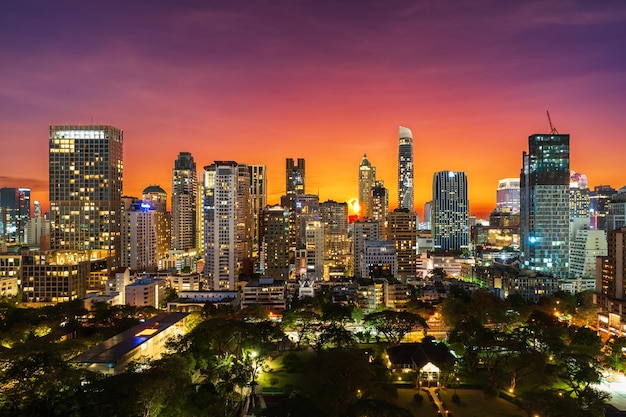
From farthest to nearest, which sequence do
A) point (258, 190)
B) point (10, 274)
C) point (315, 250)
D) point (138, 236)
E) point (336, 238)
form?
point (258, 190) < point (336, 238) < point (315, 250) < point (138, 236) < point (10, 274)

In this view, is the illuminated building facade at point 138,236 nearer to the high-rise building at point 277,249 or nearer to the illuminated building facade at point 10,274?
the illuminated building facade at point 10,274

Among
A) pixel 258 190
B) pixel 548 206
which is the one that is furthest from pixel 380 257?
pixel 258 190

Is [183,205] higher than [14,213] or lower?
higher

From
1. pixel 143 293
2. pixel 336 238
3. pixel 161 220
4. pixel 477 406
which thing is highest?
pixel 161 220

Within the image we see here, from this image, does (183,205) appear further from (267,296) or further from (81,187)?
(267,296)

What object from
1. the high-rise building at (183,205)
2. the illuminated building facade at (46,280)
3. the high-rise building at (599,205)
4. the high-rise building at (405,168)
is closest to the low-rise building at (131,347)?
the illuminated building facade at (46,280)

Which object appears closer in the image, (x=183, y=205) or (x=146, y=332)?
(x=146, y=332)

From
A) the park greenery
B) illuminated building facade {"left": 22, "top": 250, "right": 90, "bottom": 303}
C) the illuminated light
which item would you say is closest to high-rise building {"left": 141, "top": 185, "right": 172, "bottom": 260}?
illuminated building facade {"left": 22, "top": 250, "right": 90, "bottom": 303}
